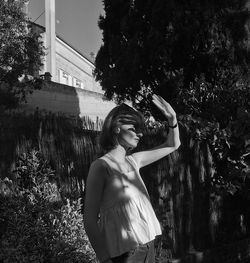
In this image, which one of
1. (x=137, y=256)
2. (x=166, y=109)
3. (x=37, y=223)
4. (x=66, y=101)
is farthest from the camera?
(x=66, y=101)

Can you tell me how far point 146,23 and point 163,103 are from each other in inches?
292

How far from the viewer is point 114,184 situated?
264 cm

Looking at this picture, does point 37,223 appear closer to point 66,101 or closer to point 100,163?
point 100,163

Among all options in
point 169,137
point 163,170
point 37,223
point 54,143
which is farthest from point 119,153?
point 163,170

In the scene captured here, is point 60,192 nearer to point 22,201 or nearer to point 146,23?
point 22,201

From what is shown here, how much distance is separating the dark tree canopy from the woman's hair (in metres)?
5.50

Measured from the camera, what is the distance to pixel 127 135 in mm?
2814

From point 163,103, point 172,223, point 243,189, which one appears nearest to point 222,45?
point 243,189

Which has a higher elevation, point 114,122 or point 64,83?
point 64,83

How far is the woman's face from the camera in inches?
110

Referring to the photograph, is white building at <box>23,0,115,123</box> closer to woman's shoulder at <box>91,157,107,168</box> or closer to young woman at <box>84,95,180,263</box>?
young woman at <box>84,95,180,263</box>

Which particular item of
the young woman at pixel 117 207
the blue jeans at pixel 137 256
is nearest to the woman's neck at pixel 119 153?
the young woman at pixel 117 207

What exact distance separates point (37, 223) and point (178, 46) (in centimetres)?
564

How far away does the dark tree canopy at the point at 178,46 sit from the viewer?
29.9 feet
